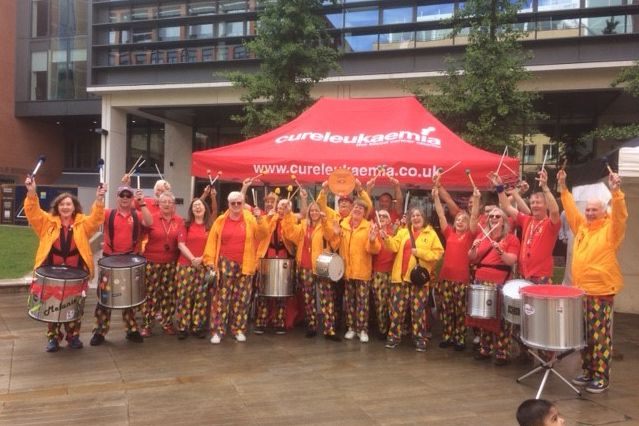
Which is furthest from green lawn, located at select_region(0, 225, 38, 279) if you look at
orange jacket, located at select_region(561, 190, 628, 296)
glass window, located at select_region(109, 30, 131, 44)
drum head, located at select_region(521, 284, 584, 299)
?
orange jacket, located at select_region(561, 190, 628, 296)

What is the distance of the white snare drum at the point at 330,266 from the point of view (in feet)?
21.6

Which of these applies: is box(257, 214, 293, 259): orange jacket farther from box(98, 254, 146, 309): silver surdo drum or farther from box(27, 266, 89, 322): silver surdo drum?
box(27, 266, 89, 322): silver surdo drum

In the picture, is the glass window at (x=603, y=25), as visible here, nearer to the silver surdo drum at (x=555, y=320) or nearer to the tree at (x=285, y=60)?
the tree at (x=285, y=60)

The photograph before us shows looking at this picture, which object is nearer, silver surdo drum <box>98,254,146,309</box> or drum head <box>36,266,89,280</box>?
drum head <box>36,266,89,280</box>

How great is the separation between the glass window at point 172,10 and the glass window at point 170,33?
493 millimetres

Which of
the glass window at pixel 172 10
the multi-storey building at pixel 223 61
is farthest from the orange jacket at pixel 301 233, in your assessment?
the glass window at pixel 172 10

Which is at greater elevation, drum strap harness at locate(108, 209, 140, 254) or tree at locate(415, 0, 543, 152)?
tree at locate(415, 0, 543, 152)

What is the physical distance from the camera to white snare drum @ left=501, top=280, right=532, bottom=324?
5.27m

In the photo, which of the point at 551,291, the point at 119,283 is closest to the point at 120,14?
the point at 119,283

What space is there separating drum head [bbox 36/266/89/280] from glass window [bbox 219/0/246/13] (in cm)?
1499

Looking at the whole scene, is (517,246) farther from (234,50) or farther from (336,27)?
(234,50)

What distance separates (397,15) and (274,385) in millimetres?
13906

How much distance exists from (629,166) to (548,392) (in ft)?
7.81

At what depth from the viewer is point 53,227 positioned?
19.8ft
